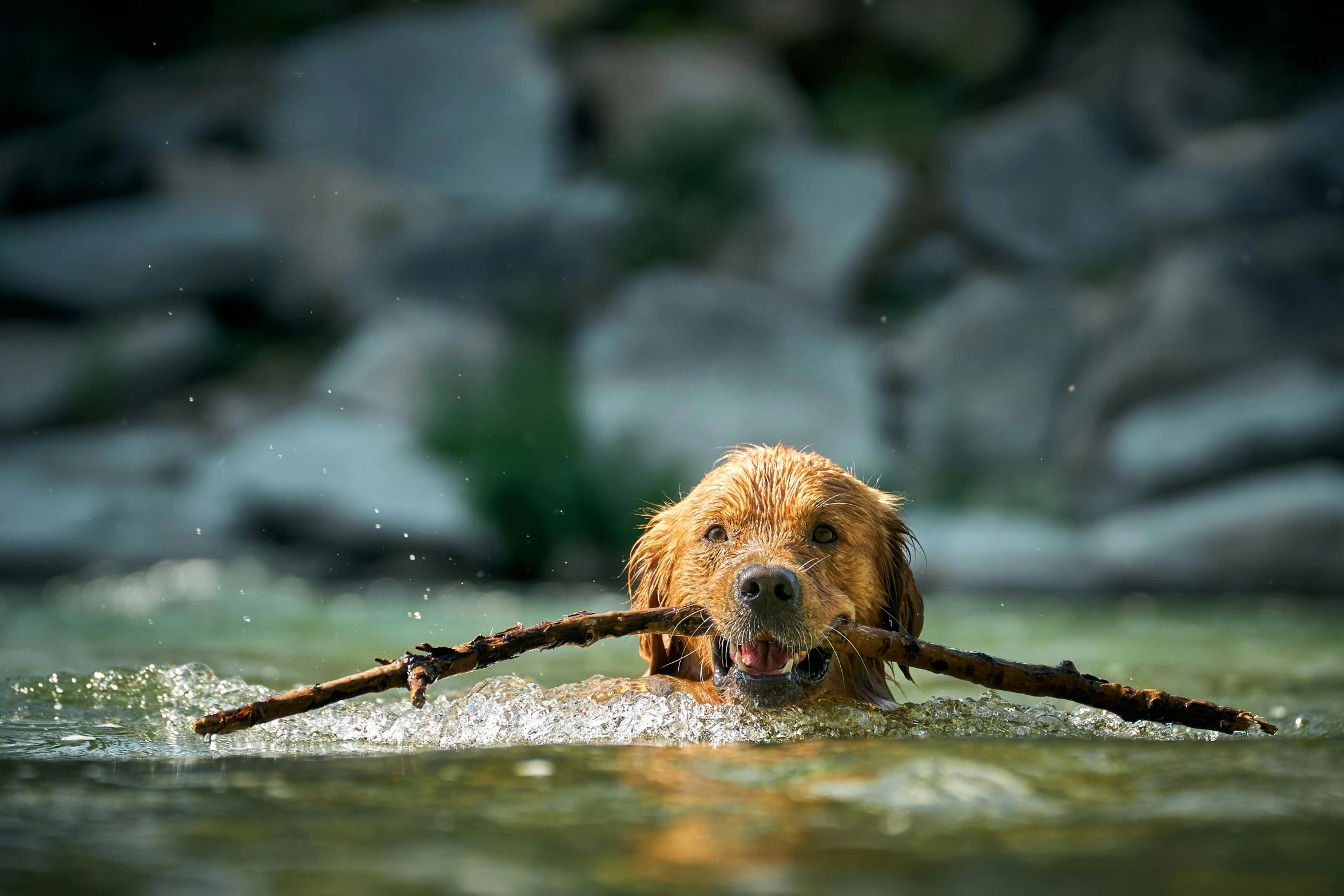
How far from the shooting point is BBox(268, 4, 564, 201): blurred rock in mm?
→ 16109

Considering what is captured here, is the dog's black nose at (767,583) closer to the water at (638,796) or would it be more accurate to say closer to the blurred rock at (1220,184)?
the water at (638,796)

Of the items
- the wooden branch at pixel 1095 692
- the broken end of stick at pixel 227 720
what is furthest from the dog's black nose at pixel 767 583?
the broken end of stick at pixel 227 720

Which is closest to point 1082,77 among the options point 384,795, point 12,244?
point 12,244

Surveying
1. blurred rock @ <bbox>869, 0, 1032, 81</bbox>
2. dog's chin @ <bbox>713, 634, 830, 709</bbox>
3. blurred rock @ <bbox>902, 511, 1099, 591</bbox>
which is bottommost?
dog's chin @ <bbox>713, 634, 830, 709</bbox>

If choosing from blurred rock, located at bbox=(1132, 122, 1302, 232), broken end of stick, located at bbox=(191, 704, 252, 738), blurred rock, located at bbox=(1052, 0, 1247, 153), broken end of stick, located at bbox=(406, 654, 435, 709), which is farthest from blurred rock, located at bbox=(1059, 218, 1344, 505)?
broken end of stick, located at bbox=(191, 704, 252, 738)

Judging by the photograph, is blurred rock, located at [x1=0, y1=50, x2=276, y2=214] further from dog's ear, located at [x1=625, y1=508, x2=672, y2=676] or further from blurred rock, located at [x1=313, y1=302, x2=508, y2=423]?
dog's ear, located at [x1=625, y1=508, x2=672, y2=676]

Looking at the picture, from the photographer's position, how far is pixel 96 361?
1357 centimetres

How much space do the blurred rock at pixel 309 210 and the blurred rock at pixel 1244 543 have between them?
29.6ft

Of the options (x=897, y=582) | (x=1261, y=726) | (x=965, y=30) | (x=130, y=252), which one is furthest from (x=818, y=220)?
(x=1261, y=726)

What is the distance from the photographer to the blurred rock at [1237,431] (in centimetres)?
1188

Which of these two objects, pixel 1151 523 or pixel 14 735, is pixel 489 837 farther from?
pixel 1151 523

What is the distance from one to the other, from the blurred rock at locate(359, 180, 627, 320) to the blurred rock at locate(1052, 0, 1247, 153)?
23.0 feet

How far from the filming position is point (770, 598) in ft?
11.5

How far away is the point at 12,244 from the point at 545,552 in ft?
23.3
